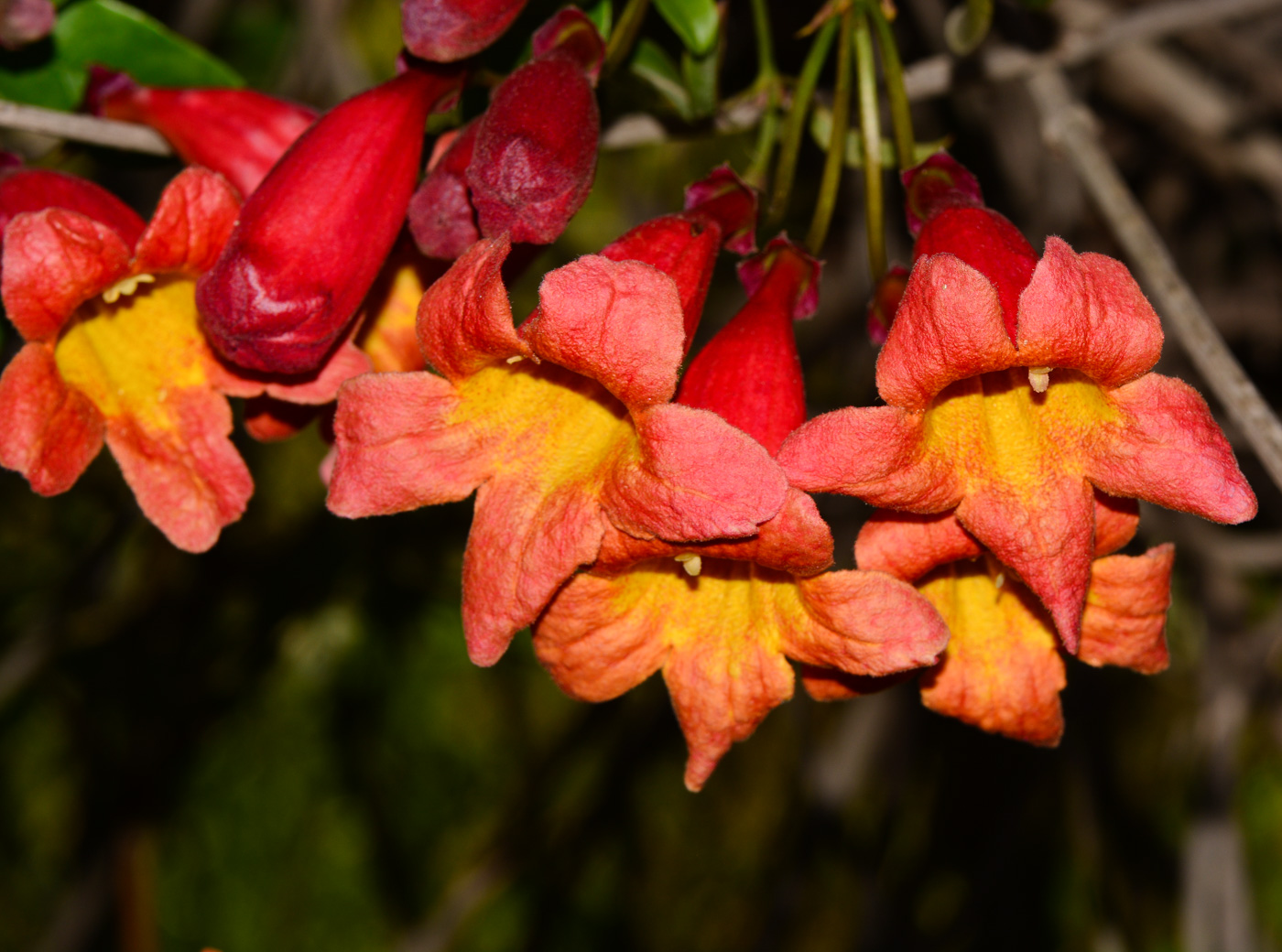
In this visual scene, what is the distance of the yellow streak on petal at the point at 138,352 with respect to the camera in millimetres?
1438

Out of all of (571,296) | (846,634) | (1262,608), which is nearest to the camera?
(571,296)

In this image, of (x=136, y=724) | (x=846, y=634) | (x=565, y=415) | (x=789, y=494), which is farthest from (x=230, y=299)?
(x=136, y=724)

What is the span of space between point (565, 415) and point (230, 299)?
410mm

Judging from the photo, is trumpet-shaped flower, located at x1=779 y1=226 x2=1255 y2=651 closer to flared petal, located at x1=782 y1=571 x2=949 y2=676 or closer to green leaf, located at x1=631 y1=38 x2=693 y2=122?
flared petal, located at x1=782 y1=571 x2=949 y2=676

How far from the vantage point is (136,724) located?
11.9ft

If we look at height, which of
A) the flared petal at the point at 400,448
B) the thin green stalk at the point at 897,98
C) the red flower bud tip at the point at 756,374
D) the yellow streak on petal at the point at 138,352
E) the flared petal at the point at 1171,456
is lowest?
the yellow streak on petal at the point at 138,352

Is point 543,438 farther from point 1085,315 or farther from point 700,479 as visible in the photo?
point 1085,315

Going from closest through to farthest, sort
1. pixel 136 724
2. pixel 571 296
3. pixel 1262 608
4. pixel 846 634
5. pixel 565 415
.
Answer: pixel 571 296
pixel 846 634
pixel 565 415
pixel 136 724
pixel 1262 608

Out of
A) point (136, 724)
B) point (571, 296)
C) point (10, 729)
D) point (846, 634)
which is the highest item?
point (571, 296)

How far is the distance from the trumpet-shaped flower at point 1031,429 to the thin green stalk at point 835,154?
15cm

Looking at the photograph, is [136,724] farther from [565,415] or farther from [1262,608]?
[1262,608]

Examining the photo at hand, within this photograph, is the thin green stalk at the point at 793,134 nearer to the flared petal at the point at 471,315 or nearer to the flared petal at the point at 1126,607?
the flared petal at the point at 471,315

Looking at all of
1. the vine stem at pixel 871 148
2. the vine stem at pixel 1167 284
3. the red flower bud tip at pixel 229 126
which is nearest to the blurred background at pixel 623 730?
the vine stem at pixel 1167 284

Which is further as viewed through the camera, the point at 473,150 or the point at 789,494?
the point at 473,150
